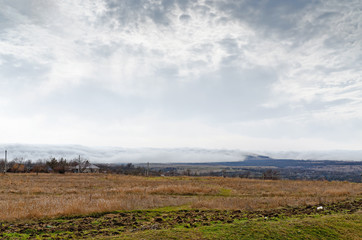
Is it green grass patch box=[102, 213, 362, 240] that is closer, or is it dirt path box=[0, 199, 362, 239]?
green grass patch box=[102, 213, 362, 240]

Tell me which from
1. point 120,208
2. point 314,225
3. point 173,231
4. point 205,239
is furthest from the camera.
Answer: point 120,208

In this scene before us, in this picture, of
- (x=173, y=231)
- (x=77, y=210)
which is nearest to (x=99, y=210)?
(x=77, y=210)

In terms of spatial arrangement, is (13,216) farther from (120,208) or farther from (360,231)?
(360,231)

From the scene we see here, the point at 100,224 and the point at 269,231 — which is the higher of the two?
the point at 269,231

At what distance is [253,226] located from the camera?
1089 cm

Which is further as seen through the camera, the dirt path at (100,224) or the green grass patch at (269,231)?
the dirt path at (100,224)

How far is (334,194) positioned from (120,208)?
2180cm

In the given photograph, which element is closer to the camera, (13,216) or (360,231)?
(360,231)

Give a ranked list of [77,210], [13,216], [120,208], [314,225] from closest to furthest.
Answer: [314,225] < [13,216] < [77,210] < [120,208]

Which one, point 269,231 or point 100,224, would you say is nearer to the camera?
point 269,231

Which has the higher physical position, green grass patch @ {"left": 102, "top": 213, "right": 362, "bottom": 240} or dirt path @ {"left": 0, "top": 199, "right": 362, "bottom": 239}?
green grass patch @ {"left": 102, "top": 213, "right": 362, "bottom": 240}

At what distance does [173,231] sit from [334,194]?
23.9m

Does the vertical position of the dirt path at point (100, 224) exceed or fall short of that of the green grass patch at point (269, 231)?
it falls short

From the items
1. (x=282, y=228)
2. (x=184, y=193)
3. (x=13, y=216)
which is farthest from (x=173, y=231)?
(x=184, y=193)
